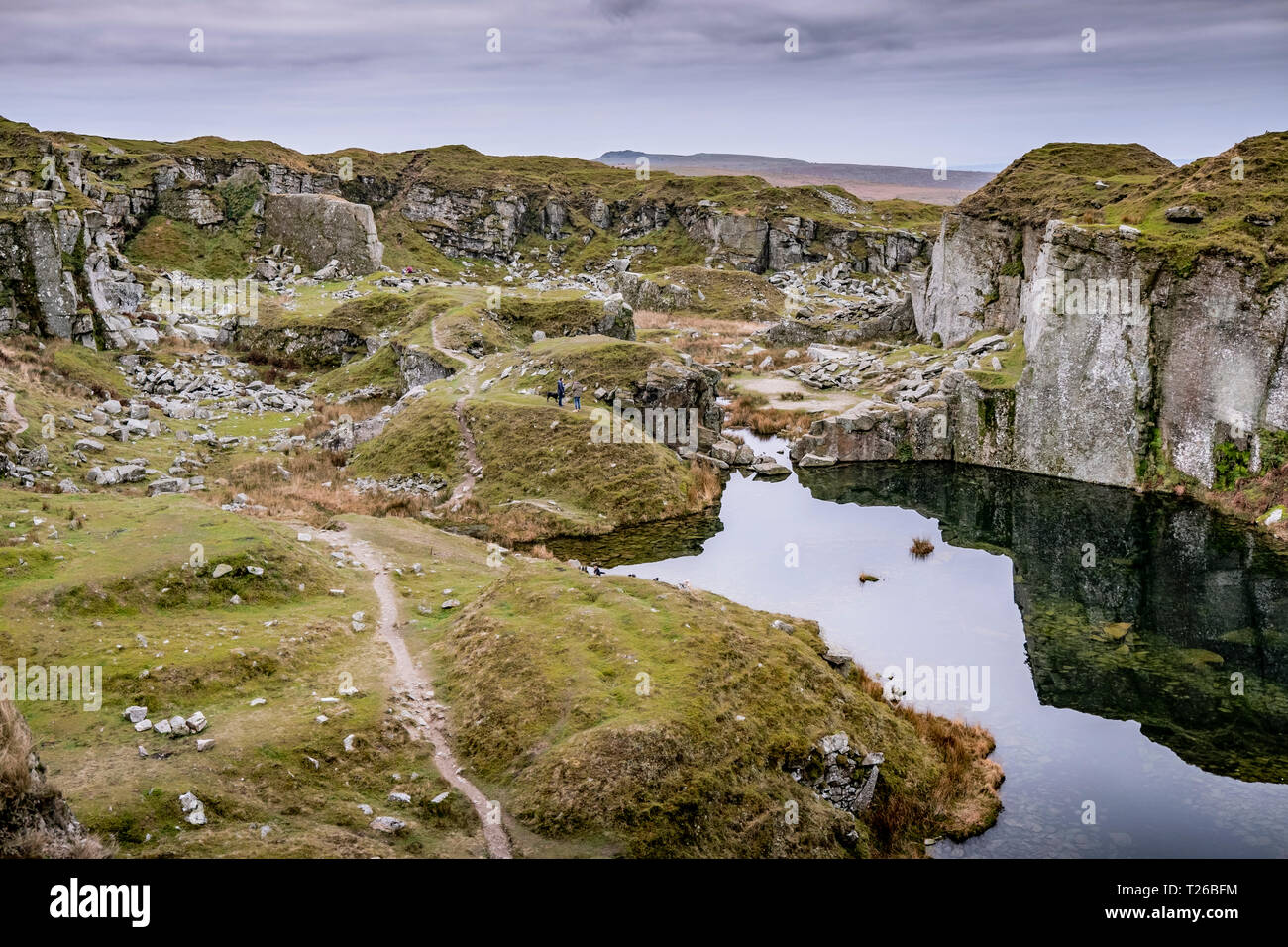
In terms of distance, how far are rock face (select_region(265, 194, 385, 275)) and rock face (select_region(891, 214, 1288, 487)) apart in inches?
2415

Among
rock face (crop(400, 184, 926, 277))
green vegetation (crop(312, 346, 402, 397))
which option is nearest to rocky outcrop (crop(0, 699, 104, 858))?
green vegetation (crop(312, 346, 402, 397))

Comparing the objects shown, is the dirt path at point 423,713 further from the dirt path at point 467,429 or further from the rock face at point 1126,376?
the rock face at point 1126,376

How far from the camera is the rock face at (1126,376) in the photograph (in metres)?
51.2

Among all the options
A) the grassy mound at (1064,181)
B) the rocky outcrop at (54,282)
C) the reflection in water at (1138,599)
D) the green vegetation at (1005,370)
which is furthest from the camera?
the grassy mound at (1064,181)

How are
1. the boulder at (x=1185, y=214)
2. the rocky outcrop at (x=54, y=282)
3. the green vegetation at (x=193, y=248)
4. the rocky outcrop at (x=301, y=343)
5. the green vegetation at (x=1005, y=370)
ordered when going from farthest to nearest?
the green vegetation at (x=193, y=248) → the rocky outcrop at (x=301, y=343) → the green vegetation at (x=1005, y=370) → the rocky outcrop at (x=54, y=282) → the boulder at (x=1185, y=214)

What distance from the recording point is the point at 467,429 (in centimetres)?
5447

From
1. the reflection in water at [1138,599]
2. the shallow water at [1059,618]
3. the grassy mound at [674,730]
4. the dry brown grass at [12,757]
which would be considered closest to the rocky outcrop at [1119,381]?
the reflection in water at [1138,599]

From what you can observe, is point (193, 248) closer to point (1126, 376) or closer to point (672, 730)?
point (1126, 376)

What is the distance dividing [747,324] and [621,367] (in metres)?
64.3

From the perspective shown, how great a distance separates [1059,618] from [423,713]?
91.5 feet

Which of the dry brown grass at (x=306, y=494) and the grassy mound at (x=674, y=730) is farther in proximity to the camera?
the dry brown grass at (x=306, y=494)

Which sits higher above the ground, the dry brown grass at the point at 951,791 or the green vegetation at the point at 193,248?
the green vegetation at the point at 193,248

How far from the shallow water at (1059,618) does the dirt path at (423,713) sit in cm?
1161

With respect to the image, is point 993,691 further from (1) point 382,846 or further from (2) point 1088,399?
(2) point 1088,399
